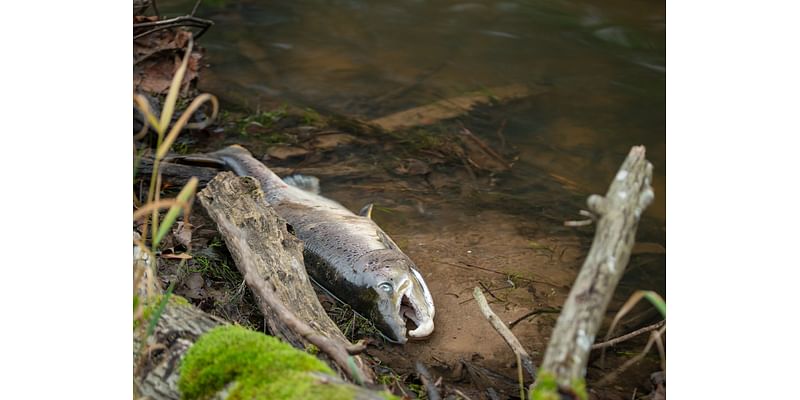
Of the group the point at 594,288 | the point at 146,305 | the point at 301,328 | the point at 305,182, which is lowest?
the point at 305,182

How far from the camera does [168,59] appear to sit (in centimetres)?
617

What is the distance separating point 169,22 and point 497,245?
2688 millimetres

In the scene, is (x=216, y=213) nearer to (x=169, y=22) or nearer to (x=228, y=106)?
(x=169, y=22)

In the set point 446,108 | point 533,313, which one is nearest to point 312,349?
point 533,313

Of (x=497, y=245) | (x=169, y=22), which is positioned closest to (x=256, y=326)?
(x=497, y=245)

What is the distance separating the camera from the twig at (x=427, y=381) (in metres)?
3.36

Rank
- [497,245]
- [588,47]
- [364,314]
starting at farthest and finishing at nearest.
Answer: [588,47]
[497,245]
[364,314]

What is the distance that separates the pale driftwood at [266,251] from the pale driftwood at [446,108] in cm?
263

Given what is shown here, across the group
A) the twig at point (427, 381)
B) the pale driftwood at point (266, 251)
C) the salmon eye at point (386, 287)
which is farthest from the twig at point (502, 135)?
the twig at point (427, 381)

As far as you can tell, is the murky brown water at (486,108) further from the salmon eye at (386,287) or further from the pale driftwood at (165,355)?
the pale driftwood at (165,355)

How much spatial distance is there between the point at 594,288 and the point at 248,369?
1073mm

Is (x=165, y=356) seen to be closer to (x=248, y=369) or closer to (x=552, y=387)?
(x=248, y=369)

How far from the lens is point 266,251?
3814 millimetres

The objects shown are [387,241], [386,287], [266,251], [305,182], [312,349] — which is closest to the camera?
[312,349]
